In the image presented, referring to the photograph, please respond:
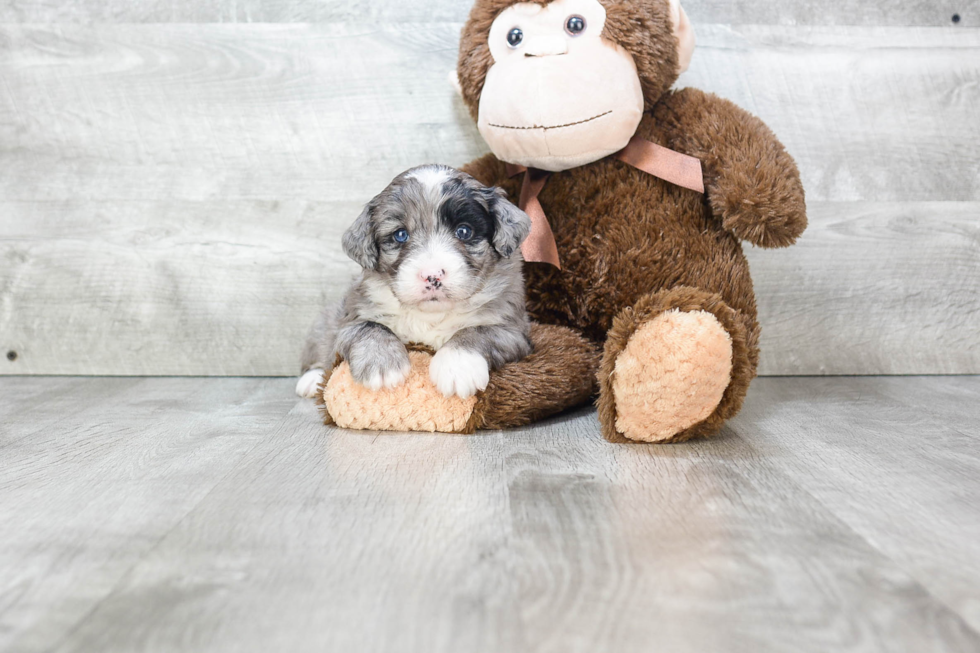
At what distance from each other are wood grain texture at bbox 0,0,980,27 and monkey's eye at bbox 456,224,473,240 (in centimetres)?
105

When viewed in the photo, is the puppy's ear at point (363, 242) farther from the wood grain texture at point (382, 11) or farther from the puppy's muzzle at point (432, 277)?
the wood grain texture at point (382, 11)

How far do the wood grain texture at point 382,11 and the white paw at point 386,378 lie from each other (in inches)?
51.3

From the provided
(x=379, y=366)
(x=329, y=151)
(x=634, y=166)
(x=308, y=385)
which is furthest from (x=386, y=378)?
(x=329, y=151)

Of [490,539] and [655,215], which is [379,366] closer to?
[490,539]

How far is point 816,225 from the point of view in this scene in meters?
2.46

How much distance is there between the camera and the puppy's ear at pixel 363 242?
1729 mm

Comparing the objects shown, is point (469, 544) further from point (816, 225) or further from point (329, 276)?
point (816, 225)

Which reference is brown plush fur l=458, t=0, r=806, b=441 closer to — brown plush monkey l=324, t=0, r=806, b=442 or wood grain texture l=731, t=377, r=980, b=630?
brown plush monkey l=324, t=0, r=806, b=442

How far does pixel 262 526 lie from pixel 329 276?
56.1 inches

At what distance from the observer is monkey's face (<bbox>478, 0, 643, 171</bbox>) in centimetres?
181

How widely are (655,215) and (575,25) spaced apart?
0.49 metres

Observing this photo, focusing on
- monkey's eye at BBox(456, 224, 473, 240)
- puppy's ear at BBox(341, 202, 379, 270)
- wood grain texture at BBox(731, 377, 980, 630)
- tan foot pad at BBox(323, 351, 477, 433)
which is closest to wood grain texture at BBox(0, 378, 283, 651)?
tan foot pad at BBox(323, 351, 477, 433)

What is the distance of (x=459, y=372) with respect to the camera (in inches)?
65.4

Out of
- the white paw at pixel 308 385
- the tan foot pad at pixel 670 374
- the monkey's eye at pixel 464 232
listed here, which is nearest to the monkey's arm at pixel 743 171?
the tan foot pad at pixel 670 374
